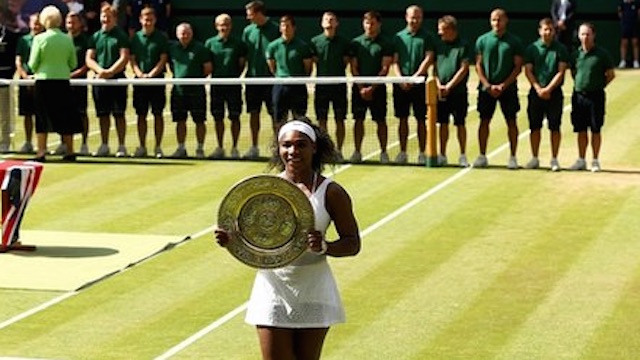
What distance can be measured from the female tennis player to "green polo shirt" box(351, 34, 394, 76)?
14.0 meters

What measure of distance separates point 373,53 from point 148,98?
325 centimetres

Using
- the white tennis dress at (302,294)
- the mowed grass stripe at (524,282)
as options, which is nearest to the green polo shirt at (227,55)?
the mowed grass stripe at (524,282)

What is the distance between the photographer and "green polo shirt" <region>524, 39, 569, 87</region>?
23000 millimetres

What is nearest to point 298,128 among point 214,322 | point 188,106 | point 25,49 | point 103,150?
point 214,322

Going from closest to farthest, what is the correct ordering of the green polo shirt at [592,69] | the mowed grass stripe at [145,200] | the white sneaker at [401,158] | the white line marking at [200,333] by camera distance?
the white line marking at [200,333], the mowed grass stripe at [145,200], the green polo shirt at [592,69], the white sneaker at [401,158]

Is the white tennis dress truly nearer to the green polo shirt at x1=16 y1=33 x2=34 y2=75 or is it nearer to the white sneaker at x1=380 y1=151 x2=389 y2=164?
the white sneaker at x1=380 y1=151 x2=389 y2=164

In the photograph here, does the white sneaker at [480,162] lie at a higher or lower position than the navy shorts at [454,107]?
lower

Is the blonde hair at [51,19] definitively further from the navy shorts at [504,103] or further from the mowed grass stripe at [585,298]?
the mowed grass stripe at [585,298]

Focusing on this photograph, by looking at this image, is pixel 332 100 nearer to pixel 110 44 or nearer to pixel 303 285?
pixel 110 44

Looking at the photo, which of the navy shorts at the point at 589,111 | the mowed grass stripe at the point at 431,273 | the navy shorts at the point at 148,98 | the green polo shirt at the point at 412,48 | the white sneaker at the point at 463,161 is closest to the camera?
the mowed grass stripe at the point at 431,273

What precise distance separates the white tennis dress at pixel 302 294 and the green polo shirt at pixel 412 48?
13.9m

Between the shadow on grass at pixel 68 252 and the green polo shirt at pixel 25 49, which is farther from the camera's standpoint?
the green polo shirt at pixel 25 49

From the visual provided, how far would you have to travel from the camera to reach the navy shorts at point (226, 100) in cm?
2438

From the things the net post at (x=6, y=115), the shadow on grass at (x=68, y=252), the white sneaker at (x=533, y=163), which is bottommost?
the white sneaker at (x=533, y=163)
